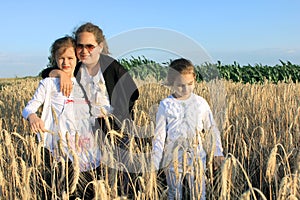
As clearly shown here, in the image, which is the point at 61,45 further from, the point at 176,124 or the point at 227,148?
the point at 227,148

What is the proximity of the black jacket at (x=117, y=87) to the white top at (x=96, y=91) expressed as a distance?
4 cm

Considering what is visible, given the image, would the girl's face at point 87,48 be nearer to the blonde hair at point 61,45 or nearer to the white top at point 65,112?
the blonde hair at point 61,45

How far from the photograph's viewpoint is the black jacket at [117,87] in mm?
2814

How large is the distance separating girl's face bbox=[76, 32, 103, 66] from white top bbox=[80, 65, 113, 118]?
11 centimetres

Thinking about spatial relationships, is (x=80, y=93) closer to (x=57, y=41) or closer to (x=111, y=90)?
(x=111, y=90)

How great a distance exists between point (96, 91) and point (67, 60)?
11.7 inches

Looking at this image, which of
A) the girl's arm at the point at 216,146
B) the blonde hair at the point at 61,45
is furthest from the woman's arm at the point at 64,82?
the girl's arm at the point at 216,146

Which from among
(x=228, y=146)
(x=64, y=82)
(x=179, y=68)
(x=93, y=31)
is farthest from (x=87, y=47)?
(x=228, y=146)

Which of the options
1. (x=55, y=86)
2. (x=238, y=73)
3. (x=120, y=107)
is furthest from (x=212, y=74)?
(x=238, y=73)

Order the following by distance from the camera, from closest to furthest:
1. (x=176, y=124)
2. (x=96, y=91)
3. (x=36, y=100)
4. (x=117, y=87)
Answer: (x=176, y=124)
(x=36, y=100)
(x=96, y=91)
(x=117, y=87)

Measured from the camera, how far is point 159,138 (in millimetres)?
2314

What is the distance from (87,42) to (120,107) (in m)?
0.53

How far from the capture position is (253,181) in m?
2.73

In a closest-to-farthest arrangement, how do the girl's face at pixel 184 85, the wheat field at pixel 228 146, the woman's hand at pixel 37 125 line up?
the wheat field at pixel 228 146, the woman's hand at pixel 37 125, the girl's face at pixel 184 85
